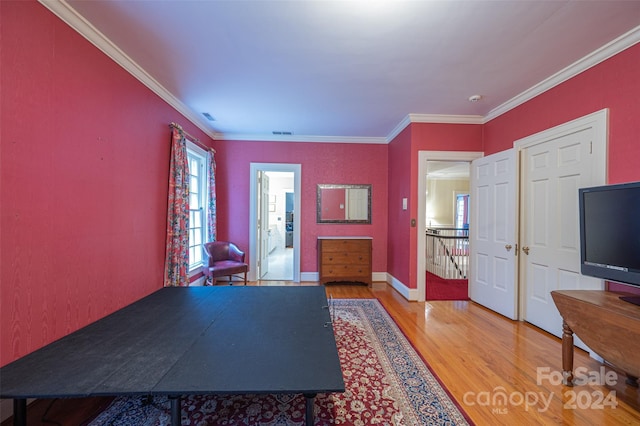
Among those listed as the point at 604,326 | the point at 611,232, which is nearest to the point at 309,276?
the point at 604,326

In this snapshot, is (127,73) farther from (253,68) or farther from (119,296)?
(119,296)

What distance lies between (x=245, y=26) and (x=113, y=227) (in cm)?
198

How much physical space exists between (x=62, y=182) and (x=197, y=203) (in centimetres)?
237

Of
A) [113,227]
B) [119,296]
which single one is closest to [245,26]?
[113,227]

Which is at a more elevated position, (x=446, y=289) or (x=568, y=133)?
(x=568, y=133)

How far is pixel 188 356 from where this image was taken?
1313 mm

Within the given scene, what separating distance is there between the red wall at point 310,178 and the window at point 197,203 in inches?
17.1

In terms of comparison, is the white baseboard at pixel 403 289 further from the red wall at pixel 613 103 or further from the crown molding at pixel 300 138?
the crown molding at pixel 300 138

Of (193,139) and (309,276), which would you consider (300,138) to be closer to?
(193,139)

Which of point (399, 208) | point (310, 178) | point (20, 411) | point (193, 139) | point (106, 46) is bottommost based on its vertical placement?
point (20, 411)

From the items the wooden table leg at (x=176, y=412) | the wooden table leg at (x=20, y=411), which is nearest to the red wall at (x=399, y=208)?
the wooden table leg at (x=176, y=412)

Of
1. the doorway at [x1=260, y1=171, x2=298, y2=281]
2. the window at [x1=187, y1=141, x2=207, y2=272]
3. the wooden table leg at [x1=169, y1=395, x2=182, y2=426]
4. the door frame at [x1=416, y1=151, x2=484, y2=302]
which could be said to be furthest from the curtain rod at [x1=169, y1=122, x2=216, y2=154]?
the door frame at [x1=416, y1=151, x2=484, y2=302]

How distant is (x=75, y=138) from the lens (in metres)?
1.85

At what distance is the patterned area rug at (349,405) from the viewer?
Result: 1.55 m
